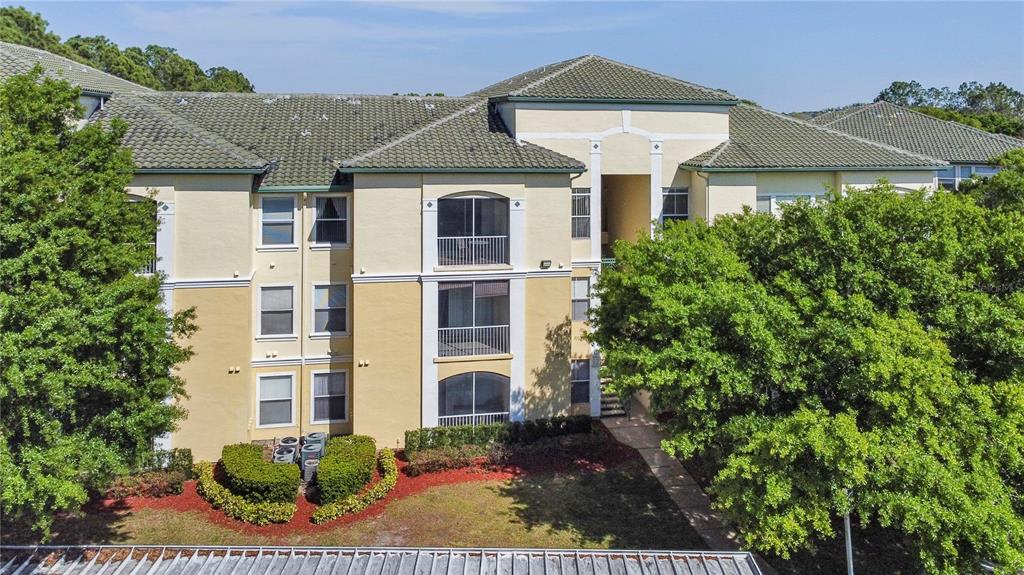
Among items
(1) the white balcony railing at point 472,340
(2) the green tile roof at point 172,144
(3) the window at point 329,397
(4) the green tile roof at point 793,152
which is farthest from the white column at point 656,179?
(2) the green tile roof at point 172,144

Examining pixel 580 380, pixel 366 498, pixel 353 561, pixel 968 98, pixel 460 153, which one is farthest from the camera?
pixel 968 98

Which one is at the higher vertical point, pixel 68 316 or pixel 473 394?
pixel 68 316

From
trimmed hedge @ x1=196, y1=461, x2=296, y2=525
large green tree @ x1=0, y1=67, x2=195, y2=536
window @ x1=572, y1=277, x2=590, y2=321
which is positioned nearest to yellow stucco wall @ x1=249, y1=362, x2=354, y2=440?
trimmed hedge @ x1=196, y1=461, x2=296, y2=525

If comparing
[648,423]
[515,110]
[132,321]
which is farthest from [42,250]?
[648,423]

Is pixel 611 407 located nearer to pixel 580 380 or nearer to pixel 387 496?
pixel 580 380

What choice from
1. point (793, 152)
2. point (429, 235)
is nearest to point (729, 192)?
point (793, 152)

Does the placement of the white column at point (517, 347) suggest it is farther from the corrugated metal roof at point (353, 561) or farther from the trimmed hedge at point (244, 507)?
the corrugated metal roof at point (353, 561)

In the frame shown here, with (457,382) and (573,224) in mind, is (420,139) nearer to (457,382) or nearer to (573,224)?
(573,224)
